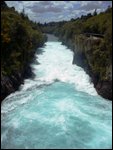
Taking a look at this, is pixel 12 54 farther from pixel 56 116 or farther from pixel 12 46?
pixel 56 116

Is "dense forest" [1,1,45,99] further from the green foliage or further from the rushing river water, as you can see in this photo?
the rushing river water

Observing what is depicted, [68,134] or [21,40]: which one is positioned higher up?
[21,40]

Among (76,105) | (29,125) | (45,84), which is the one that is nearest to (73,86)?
(45,84)

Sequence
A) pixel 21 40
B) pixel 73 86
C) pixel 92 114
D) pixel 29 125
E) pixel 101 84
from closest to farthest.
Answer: pixel 29 125
pixel 92 114
pixel 101 84
pixel 73 86
pixel 21 40

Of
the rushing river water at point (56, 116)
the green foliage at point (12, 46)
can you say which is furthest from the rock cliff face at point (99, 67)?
the green foliage at point (12, 46)

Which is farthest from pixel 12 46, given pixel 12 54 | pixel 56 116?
pixel 56 116

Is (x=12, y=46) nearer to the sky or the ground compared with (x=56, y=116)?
nearer to the sky

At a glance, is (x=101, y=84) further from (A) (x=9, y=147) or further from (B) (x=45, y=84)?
(A) (x=9, y=147)

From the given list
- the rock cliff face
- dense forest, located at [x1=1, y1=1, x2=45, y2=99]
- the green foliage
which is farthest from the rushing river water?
the green foliage

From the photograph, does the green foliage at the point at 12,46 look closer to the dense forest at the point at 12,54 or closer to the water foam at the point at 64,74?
the dense forest at the point at 12,54
